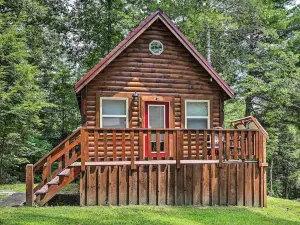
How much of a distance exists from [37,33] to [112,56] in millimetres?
11925

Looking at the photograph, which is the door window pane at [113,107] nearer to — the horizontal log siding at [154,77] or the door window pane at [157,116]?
the horizontal log siding at [154,77]

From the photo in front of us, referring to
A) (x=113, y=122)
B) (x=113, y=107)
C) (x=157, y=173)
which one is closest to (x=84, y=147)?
(x=157, y=173)

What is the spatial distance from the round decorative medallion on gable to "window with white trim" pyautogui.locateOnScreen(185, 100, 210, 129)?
6.68ft

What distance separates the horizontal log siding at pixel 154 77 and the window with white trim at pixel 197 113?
230 mm

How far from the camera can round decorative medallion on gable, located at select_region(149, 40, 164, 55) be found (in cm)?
1094

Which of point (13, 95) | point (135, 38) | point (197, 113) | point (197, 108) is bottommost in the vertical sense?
point (197, 113)

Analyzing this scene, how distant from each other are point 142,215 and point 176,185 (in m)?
1.66

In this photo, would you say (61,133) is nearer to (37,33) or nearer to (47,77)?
(47,77)

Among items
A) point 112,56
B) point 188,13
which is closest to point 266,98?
point 188,13

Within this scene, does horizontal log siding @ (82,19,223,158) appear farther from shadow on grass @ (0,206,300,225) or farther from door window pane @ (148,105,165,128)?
shadow on grass @ (0,206,300,225)

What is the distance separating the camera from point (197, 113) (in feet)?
36.9

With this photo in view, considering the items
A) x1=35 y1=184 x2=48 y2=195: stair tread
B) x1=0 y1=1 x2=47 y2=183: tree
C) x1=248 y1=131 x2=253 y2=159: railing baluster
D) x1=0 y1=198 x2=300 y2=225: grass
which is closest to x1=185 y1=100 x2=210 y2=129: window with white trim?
x1=248 y1=131 x2=253 y2=159: railing baluster

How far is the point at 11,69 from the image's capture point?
12711 mm

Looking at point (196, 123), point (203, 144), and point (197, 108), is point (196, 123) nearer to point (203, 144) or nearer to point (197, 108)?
point (197, 108)
